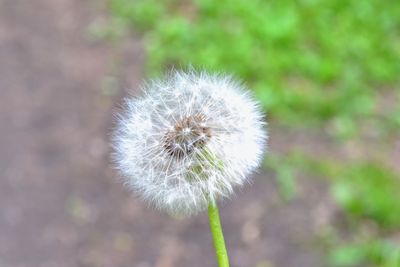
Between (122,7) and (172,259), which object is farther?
(122,7)

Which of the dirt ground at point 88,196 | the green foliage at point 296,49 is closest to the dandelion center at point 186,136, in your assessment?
the dirt ground at point 88,196

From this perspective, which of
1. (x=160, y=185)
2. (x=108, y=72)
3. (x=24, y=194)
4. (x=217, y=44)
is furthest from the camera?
(x=108, y=72)

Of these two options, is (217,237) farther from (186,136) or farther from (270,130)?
(270,130)

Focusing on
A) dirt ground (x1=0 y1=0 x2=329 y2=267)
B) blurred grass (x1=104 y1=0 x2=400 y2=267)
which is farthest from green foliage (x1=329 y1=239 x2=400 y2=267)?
dirt ground (x1=0 y1=0 x2=329 y2=267)

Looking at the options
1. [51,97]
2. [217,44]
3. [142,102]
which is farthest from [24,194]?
[142,102]

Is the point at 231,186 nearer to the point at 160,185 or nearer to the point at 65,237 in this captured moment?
the point at 160,185

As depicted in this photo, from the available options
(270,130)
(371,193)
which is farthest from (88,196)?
(371,193)

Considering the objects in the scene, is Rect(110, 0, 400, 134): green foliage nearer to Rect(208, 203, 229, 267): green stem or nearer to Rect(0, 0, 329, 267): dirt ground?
Rect(0, 0, 329, 267): dirt ground
